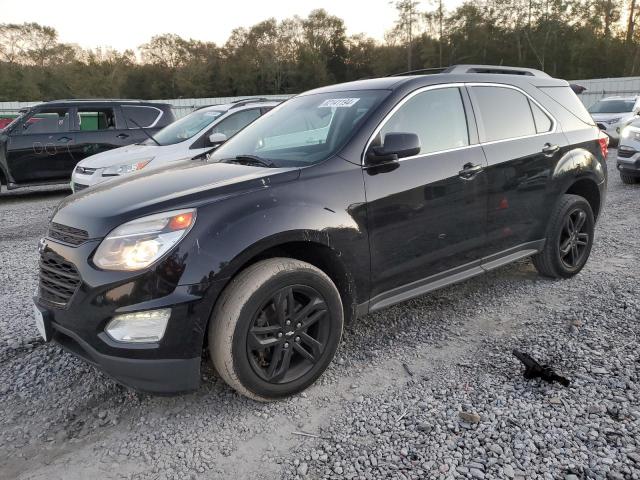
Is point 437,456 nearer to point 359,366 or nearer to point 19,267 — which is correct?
point 359,366

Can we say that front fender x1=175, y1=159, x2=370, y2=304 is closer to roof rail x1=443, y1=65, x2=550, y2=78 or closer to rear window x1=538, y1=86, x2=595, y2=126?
roof rail x1=443, y1=65, x2=550, y2=78

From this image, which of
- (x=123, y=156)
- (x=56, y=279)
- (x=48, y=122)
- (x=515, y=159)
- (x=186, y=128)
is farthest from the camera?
(x=48, y=122)

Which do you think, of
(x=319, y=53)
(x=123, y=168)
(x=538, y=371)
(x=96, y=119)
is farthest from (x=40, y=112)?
(x=319, y=53)

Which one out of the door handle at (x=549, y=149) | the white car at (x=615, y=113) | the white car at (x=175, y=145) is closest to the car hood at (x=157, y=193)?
the door handle at (x=549, y=149)

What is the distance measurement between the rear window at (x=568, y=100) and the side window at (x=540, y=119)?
0.79 feet

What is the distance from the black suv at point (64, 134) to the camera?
9.66 metres

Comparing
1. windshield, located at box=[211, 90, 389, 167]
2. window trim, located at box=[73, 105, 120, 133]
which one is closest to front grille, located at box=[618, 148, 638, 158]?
windshield, located at box=[211, 90, 389, 167]

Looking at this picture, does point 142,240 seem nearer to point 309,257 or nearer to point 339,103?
point 309,257

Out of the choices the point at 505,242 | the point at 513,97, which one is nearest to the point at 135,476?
the point at 505,242

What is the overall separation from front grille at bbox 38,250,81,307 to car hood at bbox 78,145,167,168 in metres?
4.74

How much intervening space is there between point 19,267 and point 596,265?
6.02 metres

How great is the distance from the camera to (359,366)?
→ 317 centimetres

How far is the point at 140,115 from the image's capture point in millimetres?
10320

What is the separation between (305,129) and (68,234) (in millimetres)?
1694
